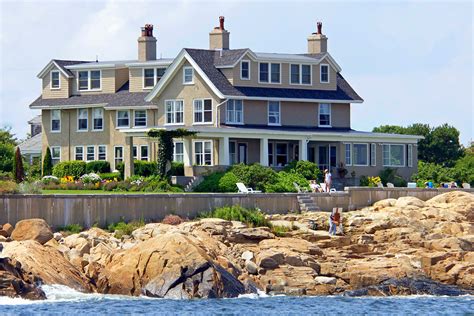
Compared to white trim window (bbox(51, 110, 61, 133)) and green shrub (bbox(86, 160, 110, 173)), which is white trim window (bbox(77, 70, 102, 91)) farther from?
green shrub (bbox(86, 160, 110, 173))

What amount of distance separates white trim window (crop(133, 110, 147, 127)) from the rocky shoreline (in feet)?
72.0

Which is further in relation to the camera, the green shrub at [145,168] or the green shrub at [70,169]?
the green shrub at [70,169]

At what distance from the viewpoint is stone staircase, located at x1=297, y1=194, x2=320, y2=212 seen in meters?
55.3

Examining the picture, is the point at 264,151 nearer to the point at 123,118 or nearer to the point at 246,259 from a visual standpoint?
the point at 123,118

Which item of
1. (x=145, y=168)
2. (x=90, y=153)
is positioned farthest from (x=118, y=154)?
(x=145, y=168)

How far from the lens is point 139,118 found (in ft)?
243

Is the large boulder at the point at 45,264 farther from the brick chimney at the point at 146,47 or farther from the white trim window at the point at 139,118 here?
the brick chimney at the point at 146,47

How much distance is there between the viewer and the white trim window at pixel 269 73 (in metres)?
70.9

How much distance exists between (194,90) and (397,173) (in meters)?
12.3

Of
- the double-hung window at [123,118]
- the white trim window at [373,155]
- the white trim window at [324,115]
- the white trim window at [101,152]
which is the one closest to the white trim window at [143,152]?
the double-hung window at [123,118]

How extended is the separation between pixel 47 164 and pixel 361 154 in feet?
57.7

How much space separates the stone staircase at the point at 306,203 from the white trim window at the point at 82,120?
23.4 m

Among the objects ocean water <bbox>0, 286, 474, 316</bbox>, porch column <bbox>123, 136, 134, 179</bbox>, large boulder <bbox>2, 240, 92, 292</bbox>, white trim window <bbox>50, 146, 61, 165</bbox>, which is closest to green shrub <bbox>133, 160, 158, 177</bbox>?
porch column <bbox>123, 136, 134, 179</bbox>

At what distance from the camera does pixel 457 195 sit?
58.5 metres
